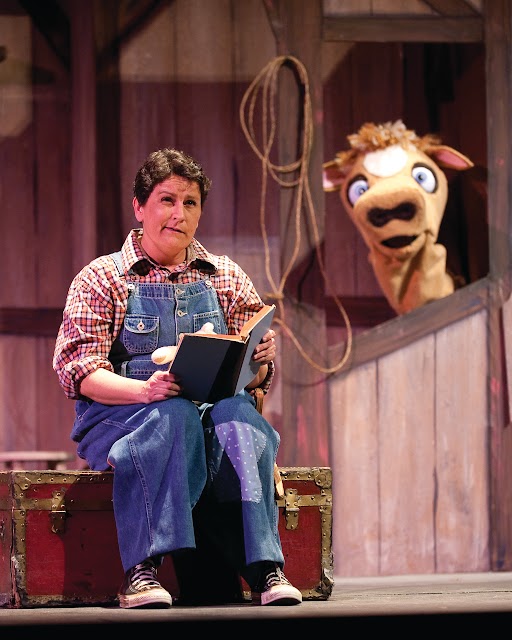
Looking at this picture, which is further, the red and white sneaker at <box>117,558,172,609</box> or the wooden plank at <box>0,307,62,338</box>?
the wooden plank at <box>0,307,62,338</box>

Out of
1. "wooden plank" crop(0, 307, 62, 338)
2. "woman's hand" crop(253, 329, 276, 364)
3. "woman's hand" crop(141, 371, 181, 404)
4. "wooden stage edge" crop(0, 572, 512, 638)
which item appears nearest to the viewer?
"wooden stage edge" crop(0, 572, 512, 638)

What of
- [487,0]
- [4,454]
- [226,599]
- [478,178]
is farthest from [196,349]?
[487,0]

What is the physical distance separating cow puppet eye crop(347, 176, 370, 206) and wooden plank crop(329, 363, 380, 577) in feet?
2.28

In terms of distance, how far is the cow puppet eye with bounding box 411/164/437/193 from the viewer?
4.78 m

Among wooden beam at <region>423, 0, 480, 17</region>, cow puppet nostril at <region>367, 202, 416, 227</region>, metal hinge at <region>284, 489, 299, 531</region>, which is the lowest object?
metal hinge at <region>284, 489, 299, 531</region>

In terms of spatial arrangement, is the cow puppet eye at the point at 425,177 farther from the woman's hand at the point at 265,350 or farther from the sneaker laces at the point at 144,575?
the sneaker laces at the point at 144,575

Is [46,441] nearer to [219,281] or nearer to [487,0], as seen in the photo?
[219,281]

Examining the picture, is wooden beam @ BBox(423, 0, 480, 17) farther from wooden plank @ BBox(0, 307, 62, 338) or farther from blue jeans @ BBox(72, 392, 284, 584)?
blue jeans @ BBox(72, 392, 284, 584)

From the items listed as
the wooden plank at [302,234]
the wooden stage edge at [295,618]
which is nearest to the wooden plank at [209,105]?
the wooden plank at [302,234]

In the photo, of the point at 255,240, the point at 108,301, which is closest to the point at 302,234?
the point at 255,240

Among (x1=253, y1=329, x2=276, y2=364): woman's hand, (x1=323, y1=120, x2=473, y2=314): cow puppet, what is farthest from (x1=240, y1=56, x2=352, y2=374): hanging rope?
(x1=253, y1=329, x2=276, y2=364): woman's hand

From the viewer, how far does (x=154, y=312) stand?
3031mm

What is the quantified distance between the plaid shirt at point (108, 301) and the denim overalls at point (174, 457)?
0.13ft

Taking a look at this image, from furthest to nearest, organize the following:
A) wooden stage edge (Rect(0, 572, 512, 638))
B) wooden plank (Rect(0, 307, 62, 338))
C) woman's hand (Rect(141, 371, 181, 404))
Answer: wooden plank (Rect(0, 307, 62, 338)) → woman's hand (Rect(141, 371, 181, 404)) → wooden stage edge (Rect(0, 572, 512, 638))
